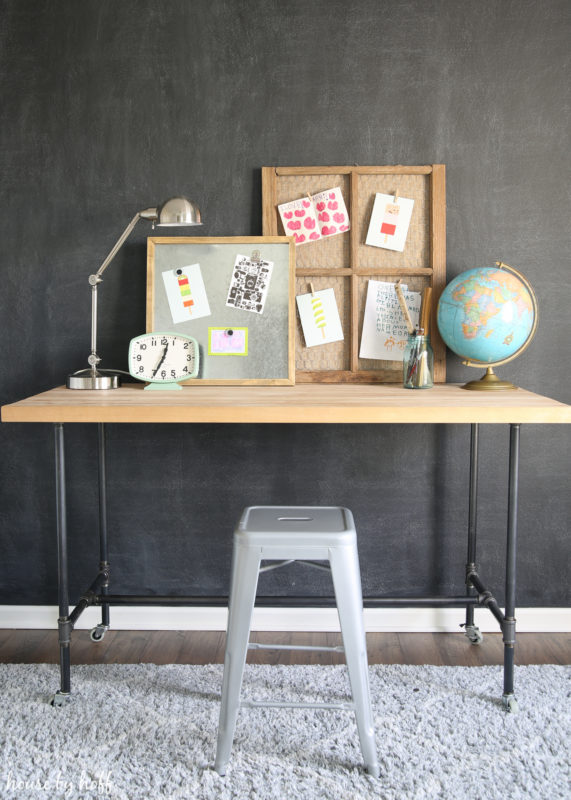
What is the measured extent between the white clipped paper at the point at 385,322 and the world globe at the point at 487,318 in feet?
0.61

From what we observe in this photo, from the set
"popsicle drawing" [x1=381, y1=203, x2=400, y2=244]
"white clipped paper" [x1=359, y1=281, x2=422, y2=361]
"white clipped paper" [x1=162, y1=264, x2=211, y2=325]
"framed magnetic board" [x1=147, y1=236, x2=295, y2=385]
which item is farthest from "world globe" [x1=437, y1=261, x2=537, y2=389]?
"white clipped paper" [x1=162, y1=264, x2=211, y2=325]

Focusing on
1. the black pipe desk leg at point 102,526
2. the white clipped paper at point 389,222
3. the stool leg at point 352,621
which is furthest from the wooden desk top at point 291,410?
the white clipped paper at point 389,222

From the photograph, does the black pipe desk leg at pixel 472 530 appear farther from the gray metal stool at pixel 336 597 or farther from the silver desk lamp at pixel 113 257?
the silver desk lamp at pixel 113 257

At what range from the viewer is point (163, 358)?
2283 mm

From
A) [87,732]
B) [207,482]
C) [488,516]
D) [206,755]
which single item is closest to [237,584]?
[206,755]

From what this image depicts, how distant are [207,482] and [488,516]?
1.00m

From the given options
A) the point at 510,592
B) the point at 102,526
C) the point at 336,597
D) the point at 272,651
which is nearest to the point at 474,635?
the point at 510,592

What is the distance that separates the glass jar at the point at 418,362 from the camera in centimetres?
224

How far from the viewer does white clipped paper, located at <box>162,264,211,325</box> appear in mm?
2406

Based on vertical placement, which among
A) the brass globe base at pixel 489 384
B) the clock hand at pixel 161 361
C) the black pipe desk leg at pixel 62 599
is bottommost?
the black pipe desk leg at pixel 62 599

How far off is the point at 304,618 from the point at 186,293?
3.99 feet

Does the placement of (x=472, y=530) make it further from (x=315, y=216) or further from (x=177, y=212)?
(x=177, y=212)

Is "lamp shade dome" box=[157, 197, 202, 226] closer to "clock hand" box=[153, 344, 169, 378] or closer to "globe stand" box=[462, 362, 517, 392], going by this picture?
"clock hand" box=[153, 344, 169, 378]

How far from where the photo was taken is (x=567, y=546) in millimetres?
2559
